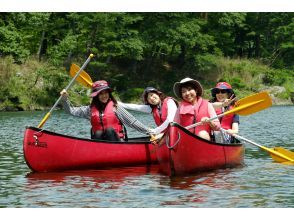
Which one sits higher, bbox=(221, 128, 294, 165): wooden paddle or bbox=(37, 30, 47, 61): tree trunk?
bbox=(37, 30, 47, 61): tree trunk

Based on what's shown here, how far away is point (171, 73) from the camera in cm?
3853

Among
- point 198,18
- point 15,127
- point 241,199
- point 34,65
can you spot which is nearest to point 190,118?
point 241,199

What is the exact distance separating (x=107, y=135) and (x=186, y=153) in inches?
76.0

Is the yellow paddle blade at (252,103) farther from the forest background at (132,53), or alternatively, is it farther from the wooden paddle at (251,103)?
the forest background at (132,53)

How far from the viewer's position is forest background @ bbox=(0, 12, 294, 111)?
31.9m

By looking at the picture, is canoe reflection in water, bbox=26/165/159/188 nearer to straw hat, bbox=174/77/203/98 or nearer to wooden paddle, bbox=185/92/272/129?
straw hat, bbox=174/77/203/98

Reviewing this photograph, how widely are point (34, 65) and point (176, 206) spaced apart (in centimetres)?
2542

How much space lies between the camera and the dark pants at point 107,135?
11.6 m

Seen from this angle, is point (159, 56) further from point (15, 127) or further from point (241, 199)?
point (241, 199)

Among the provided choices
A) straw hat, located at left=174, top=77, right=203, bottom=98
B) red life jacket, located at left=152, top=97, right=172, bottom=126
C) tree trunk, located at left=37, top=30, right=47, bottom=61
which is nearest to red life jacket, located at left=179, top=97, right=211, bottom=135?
straw hat, located at left=174, top=77, right=203, bottom=98

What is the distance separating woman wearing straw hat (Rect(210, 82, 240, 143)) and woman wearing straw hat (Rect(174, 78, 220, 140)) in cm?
82

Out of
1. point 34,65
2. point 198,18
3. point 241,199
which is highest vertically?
point 198,18

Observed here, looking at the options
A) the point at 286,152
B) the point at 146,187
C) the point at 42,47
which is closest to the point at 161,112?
the point at 286,152

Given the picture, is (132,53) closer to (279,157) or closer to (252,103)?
(279,157)
